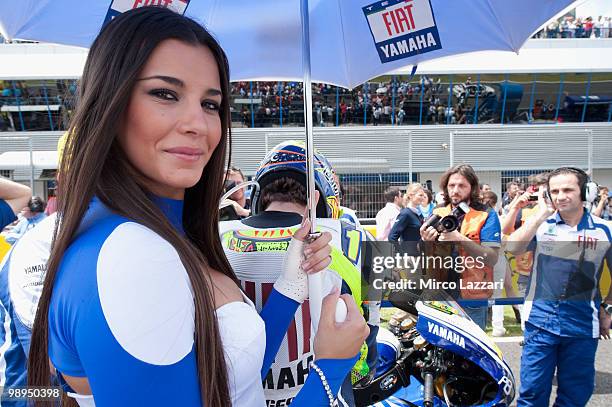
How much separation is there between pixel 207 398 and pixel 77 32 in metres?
1.57

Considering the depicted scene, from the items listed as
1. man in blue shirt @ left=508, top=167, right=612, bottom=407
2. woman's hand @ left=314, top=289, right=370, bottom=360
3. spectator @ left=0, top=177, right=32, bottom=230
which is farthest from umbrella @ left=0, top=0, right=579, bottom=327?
man in blue shirt @ left=508, top=167, right=612, bottom=407

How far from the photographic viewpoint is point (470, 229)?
517 centimetres

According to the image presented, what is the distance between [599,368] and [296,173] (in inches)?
177

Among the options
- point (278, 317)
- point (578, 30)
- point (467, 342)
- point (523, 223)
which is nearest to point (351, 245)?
point (278, 317)

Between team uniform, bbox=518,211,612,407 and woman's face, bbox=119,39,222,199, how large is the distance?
11.1 ft

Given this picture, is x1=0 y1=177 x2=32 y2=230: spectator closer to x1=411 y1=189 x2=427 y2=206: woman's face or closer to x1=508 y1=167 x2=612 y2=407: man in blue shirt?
x1=508 y1=167 x2=612 y2=407: man in blue shirt

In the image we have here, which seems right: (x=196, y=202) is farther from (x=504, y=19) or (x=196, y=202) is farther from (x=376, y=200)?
(x=376, y=200)

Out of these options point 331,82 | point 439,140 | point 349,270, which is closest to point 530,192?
point 331,82

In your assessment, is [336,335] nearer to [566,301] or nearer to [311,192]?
[311,192]

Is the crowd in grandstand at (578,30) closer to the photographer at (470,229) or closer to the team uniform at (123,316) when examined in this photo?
the photographer at (470,229)

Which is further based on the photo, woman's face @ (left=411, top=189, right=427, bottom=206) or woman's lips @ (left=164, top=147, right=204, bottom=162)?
woman's face @ (left=411, top=189, right=427, bottom=206)

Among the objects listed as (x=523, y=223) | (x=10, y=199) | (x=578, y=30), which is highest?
(x=578, y=30)

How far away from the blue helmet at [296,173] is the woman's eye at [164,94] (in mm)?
971

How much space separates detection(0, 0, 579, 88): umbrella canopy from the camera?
1943 millimetres
